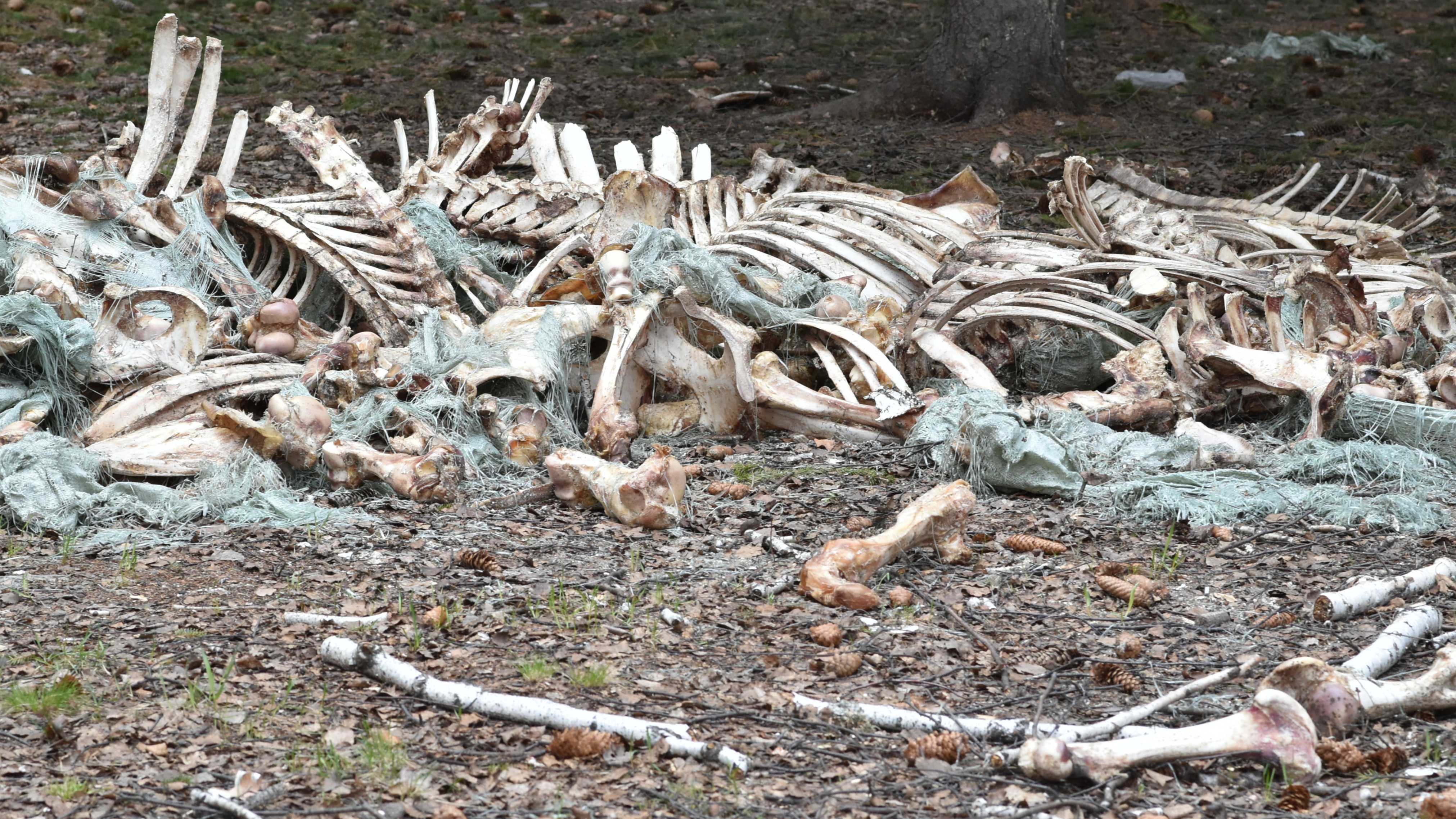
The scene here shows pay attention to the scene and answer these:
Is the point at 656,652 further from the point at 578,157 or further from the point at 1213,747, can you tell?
the point at 578,157

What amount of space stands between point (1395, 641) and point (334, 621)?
236 centimetres

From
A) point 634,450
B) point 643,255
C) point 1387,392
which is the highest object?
point 643,255

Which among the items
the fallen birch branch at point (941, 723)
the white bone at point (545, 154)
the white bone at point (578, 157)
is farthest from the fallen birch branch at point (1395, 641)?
the white bone at point (545, 154)

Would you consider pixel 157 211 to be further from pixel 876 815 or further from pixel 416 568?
pixel 876 815

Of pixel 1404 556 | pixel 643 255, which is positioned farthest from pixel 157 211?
pixel 1404 556

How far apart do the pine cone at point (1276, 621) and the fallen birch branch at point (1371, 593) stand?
62 mm

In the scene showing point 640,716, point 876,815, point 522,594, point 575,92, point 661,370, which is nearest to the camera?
point 876,815

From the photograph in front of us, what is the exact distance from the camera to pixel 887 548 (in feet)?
11.3

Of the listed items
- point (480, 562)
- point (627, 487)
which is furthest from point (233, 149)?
point (480, 562)

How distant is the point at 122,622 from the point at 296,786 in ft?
3.18

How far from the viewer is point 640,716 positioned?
259 cm

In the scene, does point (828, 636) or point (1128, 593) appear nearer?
point (828, 636)

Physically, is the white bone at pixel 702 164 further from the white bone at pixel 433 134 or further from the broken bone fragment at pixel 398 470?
the broken bone fragment at pixel 398 470

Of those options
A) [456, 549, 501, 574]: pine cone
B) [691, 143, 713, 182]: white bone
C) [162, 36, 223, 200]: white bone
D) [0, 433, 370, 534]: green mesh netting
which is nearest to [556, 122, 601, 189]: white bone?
[691, 143, 713, 182]: white bone
